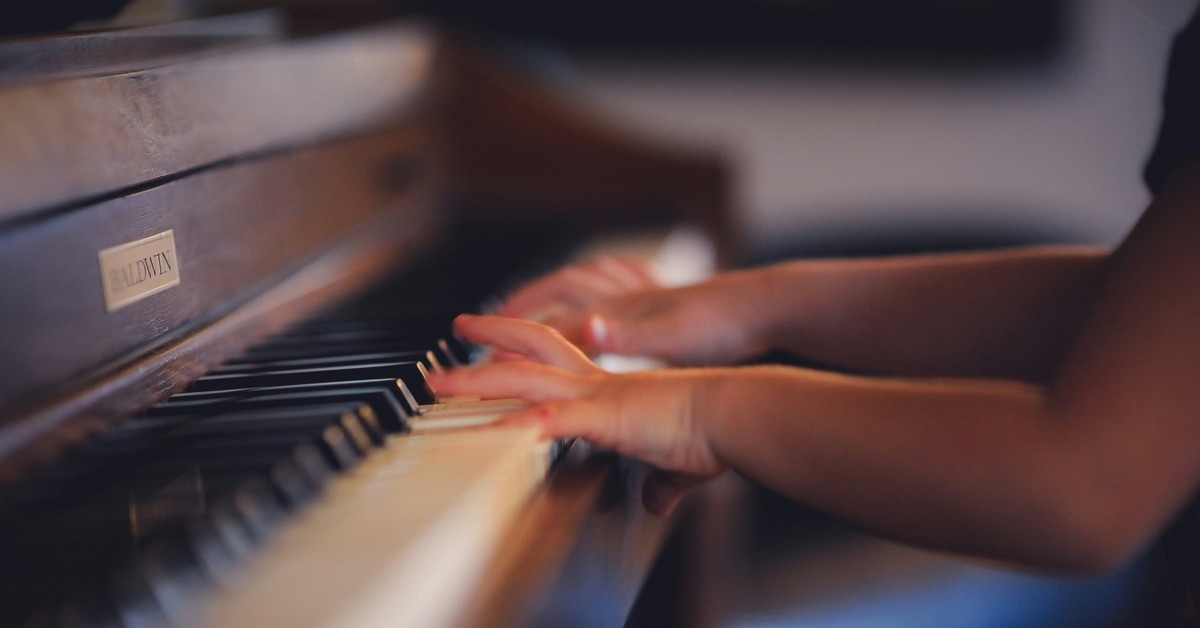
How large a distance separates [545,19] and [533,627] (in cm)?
258

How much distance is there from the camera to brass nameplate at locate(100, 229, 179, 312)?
2.07 feet

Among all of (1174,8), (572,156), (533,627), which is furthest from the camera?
(1174,8)

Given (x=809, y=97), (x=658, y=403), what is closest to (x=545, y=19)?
(x=809, y=97)

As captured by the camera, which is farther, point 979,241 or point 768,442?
point 979,241

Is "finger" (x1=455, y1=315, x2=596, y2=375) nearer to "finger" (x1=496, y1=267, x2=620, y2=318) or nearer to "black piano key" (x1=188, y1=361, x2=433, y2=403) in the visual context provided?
"black piano key" (x1=188, y1=361, x2=433, y2=403)

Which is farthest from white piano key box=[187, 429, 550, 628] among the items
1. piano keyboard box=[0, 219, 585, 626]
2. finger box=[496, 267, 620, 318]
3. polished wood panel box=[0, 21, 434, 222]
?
finger box=[496, 267, 620, 318]

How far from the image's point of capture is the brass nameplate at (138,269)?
0.63m

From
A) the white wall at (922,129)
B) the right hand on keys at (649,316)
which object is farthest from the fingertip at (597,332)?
the white wall at (922,129)

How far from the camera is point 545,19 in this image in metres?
2.91

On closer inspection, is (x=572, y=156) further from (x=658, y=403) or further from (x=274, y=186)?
(x=658, y=403)

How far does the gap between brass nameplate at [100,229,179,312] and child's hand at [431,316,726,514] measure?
190 mm

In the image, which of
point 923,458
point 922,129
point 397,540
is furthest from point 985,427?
point 922,129

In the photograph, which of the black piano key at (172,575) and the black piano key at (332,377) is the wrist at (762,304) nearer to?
the black piano key at (332,377)

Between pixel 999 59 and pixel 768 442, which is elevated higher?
pixel 768 442
